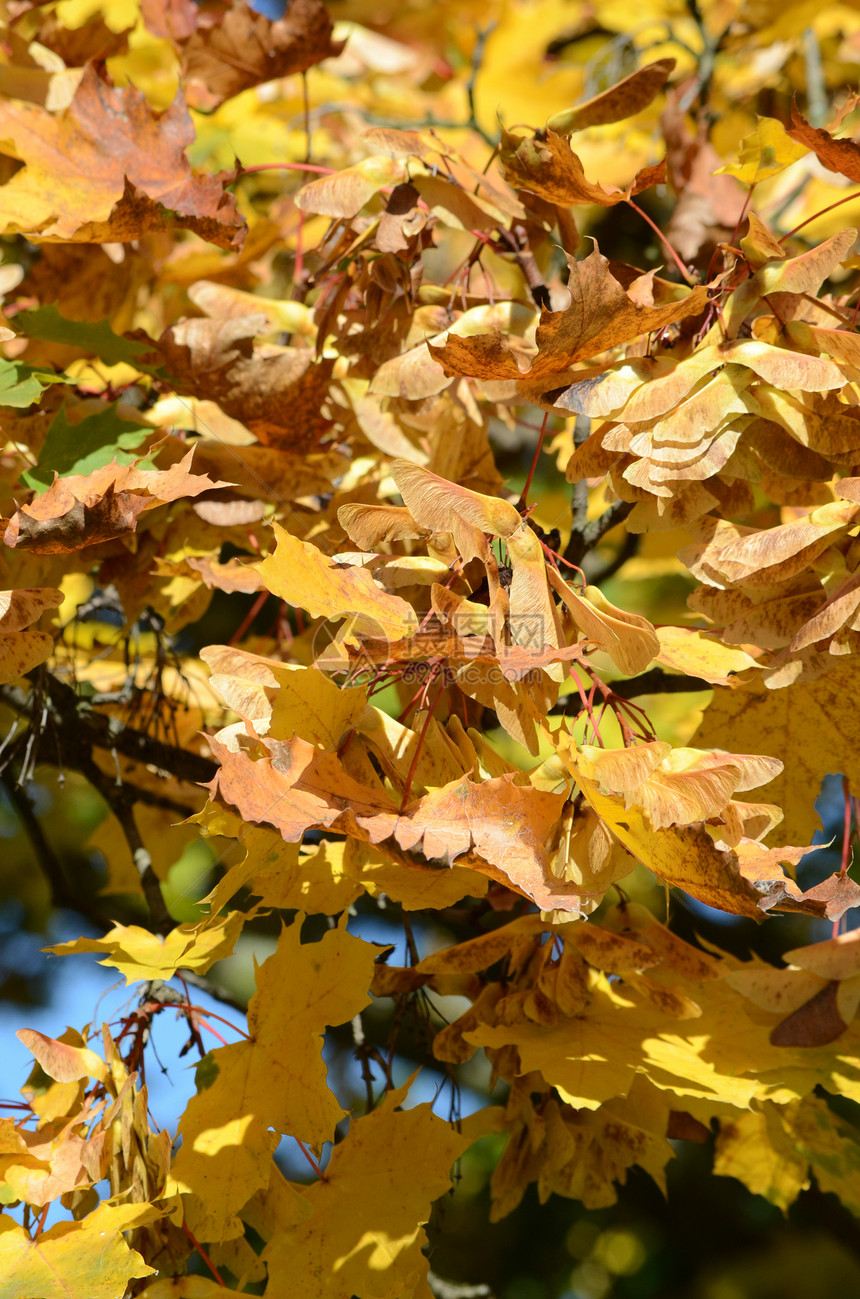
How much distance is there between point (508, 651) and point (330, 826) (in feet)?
0.45

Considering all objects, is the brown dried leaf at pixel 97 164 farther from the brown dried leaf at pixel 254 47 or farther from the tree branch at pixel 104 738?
the tree branch at pixel 104 738

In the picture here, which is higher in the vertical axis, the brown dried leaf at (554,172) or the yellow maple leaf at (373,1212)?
the brown dried leaf at (554,172)

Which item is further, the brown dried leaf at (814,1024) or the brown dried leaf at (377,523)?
the brown dried leaf at (814,1024)

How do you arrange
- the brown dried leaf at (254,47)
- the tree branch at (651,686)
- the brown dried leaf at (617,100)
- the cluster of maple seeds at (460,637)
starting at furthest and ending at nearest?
the brown dried leaf at (254,47)
the tree branch at (651,686)
the brown dried leaf at (617,100)
the cluster of maple seeds at (460,637)

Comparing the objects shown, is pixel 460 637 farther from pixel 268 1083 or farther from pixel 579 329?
pixel 268 1083

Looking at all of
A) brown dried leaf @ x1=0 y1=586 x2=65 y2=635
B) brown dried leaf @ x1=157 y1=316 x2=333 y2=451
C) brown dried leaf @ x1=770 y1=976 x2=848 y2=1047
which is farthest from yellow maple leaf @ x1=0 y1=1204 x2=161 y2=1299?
brown dried leaf @ x1=157 y1=316 x2=333 y2=451

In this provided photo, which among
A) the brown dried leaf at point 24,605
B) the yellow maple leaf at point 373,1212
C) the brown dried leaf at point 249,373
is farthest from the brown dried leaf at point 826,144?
the yellow maple leaf at point 373,1212

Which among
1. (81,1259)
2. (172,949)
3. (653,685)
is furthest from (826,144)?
(81,1259)

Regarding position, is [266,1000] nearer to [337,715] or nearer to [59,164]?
[337,715]

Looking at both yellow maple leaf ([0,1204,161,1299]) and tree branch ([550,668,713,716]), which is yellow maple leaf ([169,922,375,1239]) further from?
tree branch ([550,668,713,716])

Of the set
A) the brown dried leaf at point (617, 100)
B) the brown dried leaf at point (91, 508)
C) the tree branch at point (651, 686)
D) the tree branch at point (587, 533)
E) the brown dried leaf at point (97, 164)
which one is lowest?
the tree branch at point (651, 686)

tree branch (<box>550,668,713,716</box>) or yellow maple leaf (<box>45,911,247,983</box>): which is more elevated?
yellow maple leaf (<box>45,911,247,983</box>)

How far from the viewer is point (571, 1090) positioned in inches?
29.5

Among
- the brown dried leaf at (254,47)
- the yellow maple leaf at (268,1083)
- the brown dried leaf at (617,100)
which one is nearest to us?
the yellow maple leaf at (268,1083)
